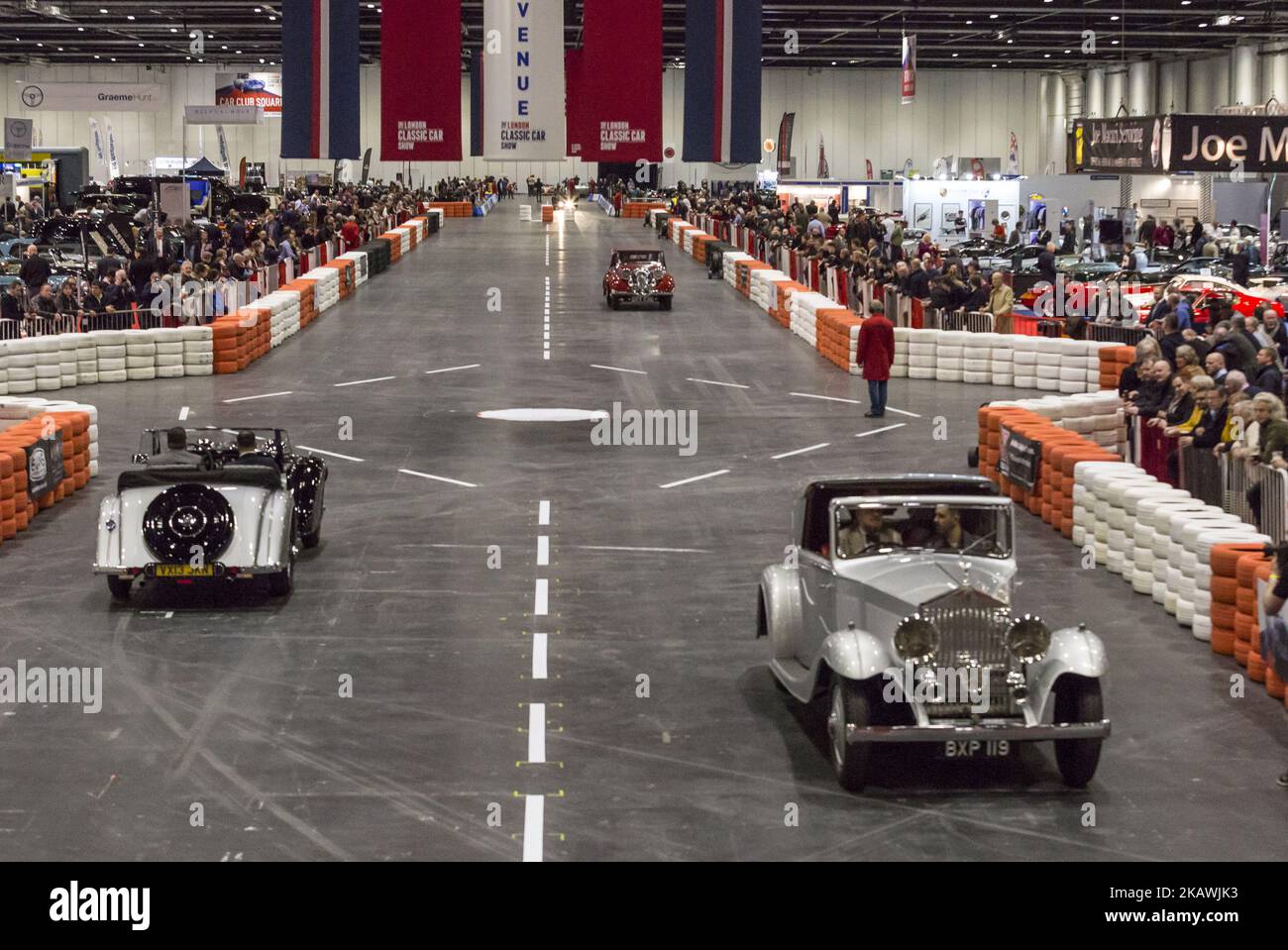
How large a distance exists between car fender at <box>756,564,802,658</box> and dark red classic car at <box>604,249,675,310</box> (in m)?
29.1

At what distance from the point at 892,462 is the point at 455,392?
917cm

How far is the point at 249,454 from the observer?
16484mm

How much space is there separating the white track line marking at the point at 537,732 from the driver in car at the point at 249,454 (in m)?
4.81

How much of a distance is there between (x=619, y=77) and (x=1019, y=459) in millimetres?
7388

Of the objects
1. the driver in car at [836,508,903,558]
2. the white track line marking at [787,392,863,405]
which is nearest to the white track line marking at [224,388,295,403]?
the white track line marking at [787,392,863,405]

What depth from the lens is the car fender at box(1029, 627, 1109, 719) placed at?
10.6 m

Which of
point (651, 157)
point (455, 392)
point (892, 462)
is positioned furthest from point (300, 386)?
point (892, 462)

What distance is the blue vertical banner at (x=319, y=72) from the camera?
79.6 ft

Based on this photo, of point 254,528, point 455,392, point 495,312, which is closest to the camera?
point 254,528

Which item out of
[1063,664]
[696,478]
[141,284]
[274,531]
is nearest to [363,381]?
[141,284]

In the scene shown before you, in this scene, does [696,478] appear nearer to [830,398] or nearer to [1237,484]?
[830,398]

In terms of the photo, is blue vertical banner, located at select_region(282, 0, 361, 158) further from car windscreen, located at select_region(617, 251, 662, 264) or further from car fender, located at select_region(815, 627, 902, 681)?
car windscreen, located at select_region(617, 251, 662, 264)

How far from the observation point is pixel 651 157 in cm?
2291
